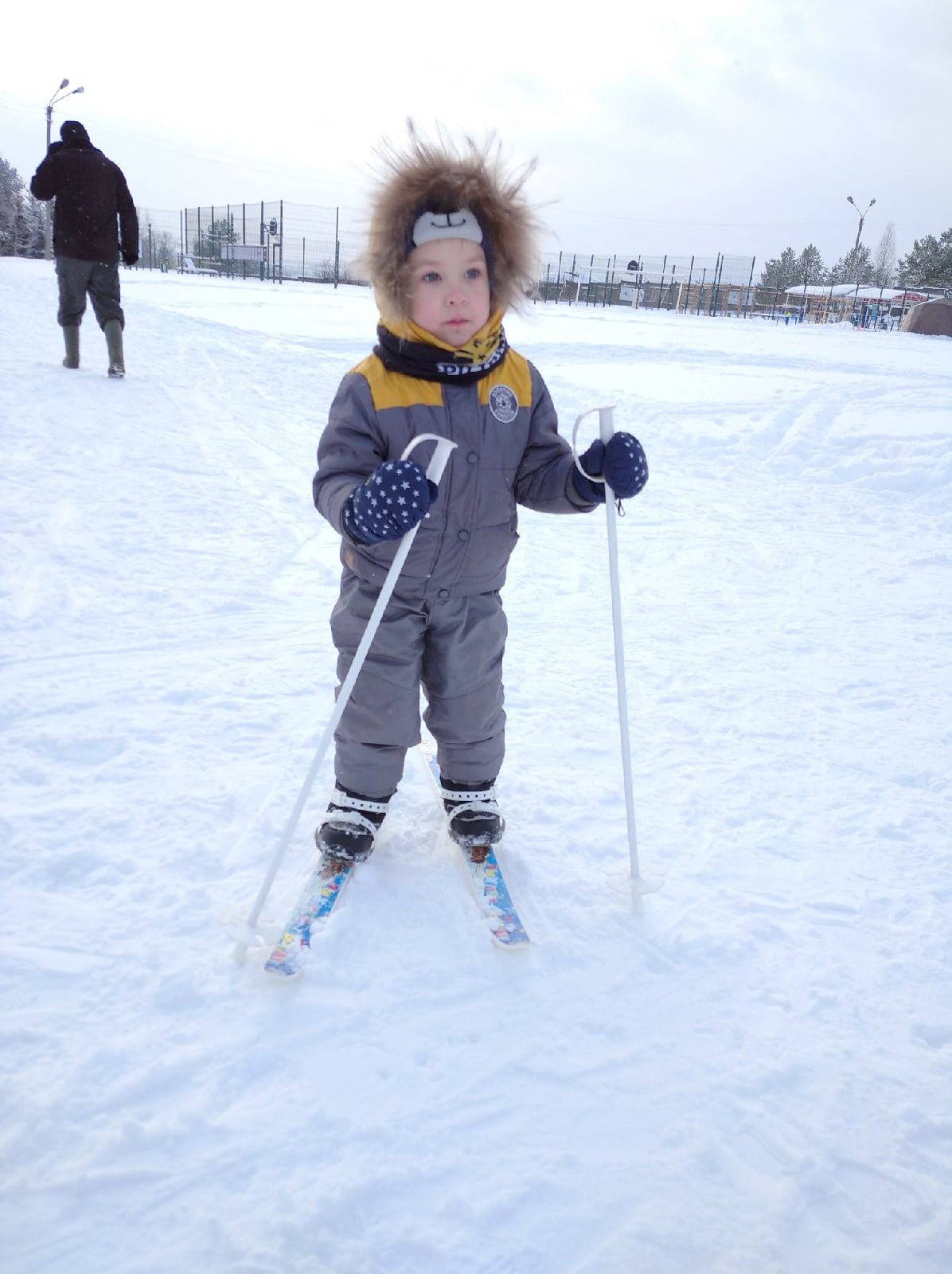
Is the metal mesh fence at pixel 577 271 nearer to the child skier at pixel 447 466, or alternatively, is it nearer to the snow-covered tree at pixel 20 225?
the snow-covered tree at pixel 20 225

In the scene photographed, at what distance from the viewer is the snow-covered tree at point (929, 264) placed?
142 feet

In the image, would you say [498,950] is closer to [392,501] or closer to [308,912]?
[308,912]

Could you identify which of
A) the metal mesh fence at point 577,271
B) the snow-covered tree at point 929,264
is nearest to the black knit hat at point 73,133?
the metal mesh fence at point 577,271

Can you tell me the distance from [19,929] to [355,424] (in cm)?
126

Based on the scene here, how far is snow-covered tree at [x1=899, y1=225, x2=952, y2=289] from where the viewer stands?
43.2m

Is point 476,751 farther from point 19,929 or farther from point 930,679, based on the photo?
point 930,679

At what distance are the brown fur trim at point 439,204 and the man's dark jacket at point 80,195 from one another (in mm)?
5668

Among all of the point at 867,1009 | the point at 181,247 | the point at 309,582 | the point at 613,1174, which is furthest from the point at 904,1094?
the point at 181,247

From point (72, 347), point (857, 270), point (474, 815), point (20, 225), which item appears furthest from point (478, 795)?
point (857, 270)

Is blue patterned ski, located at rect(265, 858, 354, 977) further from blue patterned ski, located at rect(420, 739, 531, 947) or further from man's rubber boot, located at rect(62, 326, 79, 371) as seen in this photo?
man's rubber boot, located at rect(62, 326, 79, 371)

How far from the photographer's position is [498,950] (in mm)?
1806

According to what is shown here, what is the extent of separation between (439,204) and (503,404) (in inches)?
17.0

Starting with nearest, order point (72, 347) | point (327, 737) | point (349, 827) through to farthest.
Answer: point (327, 737) → point (349, 827) → point (72, 347)

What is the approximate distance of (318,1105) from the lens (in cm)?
144
